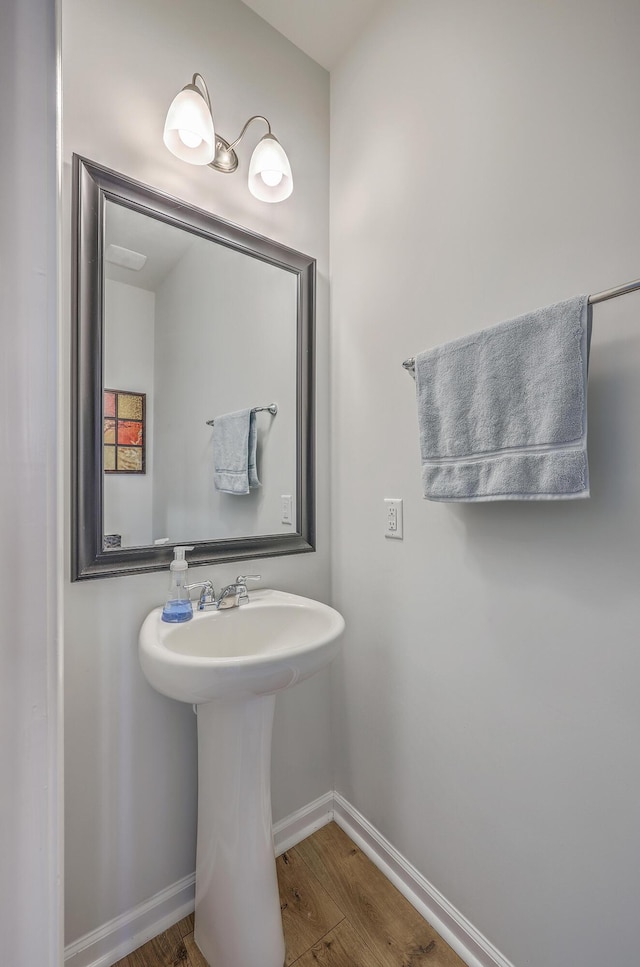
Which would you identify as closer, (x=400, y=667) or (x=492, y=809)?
(x=492, y=809)

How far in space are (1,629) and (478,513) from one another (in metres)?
1.00

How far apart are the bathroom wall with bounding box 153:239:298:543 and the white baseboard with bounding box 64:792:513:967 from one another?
3.17 feet

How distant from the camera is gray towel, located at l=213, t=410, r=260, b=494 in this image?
1.35 meters

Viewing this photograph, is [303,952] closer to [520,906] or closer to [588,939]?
[520,906]

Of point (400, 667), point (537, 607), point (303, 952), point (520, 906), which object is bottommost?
point (303, 952)

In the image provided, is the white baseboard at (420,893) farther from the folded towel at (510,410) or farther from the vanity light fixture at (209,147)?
the vanity light fixture at (209,147)

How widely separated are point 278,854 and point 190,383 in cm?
151

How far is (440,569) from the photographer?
1171 mm

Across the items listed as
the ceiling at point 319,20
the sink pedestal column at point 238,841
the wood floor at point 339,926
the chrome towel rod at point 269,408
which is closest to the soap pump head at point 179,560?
the sink pedestal column at point 238,841

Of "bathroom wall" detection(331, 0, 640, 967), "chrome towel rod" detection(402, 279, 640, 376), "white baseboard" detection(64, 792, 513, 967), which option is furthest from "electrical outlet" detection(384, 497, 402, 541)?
"white baseboard" detection(64, 792, 513, 967)

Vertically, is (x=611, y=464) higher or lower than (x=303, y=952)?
higher

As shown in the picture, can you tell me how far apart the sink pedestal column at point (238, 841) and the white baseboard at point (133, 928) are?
12 cm

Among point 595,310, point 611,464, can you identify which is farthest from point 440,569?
point 595,310

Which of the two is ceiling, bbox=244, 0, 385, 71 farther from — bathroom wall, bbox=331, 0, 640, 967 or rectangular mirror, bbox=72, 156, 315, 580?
rectangular mirror, bbox=72, 156, 315, 580
